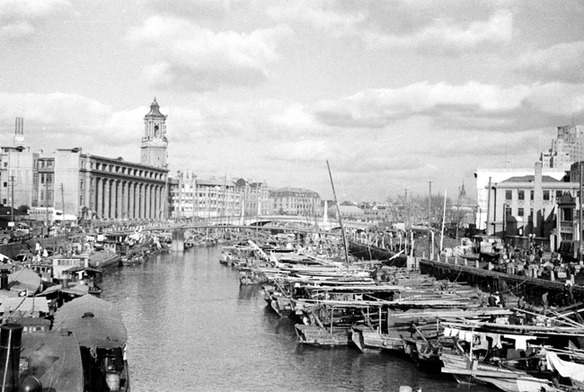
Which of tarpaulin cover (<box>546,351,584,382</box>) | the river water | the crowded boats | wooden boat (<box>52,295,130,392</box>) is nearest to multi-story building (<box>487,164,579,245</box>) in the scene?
the crowded boats

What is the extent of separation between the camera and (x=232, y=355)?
35.9 m

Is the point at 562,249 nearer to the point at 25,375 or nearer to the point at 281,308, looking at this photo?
the point at 281,308

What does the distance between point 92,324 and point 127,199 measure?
468ft

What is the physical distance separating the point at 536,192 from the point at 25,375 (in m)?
72.1

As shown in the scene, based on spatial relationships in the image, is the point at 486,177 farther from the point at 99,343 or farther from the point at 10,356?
the point at 10,356

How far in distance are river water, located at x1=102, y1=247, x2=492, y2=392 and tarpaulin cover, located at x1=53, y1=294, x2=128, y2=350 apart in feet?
16.0

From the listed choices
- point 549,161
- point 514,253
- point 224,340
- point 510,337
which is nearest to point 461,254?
point 514,253

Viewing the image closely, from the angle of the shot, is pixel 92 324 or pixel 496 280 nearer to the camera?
pixel 92 324

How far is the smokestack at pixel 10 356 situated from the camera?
579 inches

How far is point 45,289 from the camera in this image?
42.0 meters

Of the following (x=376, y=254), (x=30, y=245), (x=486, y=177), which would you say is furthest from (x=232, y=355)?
(x=486, y=177)

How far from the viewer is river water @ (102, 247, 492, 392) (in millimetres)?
30391

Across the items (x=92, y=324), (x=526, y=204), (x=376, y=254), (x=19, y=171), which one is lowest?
(x=376, y=254)

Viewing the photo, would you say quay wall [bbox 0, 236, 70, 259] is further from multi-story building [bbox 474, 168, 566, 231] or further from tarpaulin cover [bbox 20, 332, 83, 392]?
multi-story building [bbox 474, 168, 566, 231]
